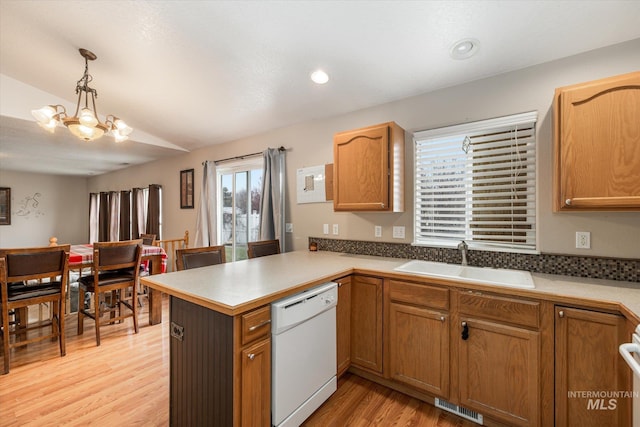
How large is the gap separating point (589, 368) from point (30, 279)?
3966 millimetres

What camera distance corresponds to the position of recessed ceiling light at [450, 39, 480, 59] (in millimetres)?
1803

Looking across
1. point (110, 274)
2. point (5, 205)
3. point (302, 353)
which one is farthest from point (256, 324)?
point (5, 205)

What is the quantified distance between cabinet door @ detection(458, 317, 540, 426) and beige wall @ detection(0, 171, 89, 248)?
981 centimetres

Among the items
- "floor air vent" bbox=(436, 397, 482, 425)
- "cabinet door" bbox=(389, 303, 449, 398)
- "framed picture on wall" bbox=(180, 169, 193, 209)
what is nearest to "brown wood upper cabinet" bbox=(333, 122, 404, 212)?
"cabinet door" bbox=(389, 303, 449, 398)

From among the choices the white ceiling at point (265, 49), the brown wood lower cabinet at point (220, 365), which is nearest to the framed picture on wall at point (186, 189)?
the white ceiling at point (265, 49)

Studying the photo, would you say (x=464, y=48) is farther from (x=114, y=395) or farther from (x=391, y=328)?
(x=114, y=395)

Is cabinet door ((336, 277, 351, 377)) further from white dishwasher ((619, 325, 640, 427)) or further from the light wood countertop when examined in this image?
white dishwasher ((619, 325, 640, 427))

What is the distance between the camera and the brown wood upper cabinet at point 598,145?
144 cm

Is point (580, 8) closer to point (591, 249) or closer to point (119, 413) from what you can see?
point (591, 249)

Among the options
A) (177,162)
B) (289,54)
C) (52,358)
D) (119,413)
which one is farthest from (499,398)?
(177,162)

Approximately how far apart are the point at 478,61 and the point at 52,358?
435 centimetres

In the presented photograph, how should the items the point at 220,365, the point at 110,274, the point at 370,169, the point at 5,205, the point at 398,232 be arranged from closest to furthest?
the point at 220,365
the point at 370,169
the point at 398,232
the point at 110,274
the point at 5,205

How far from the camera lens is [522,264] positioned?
1978 mm

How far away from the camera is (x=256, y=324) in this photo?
4.29ft
